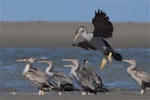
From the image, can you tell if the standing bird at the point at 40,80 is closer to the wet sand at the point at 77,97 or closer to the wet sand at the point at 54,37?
the wet sand at the point at 77,97

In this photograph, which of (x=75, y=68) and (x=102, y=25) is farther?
(x=75, y=68)

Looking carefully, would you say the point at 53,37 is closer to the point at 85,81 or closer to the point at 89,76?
the point at 89,76

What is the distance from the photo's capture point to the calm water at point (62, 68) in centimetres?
2117

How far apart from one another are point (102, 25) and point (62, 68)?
619 centimetres

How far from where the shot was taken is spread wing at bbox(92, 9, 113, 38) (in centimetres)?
1883

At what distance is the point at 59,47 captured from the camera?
3538cm

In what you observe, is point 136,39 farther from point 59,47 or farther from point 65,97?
point 65,97

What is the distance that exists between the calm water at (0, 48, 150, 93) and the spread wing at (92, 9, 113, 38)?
195cm

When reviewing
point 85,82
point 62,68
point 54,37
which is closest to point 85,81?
point 85,82

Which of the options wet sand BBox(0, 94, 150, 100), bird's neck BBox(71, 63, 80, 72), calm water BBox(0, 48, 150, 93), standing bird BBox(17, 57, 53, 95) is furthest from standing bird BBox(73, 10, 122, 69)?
wet sand BBox(0, 94, 150, 100)

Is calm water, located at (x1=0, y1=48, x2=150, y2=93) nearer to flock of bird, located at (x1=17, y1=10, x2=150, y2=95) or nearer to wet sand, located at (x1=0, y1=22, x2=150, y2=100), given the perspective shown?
flock of bird, located at (x1=17, y1=10, x2=150, y2=95)

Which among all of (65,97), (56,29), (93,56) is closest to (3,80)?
(65,97)

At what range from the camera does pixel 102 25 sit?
18953mm

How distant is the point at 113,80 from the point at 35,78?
417 cm
